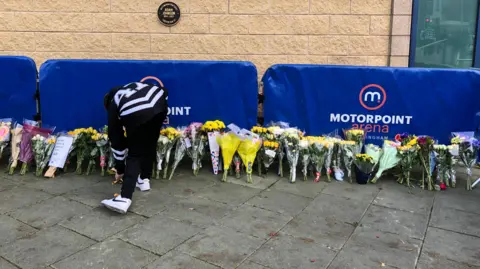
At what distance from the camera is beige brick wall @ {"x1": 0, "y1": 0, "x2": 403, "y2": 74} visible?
6.71 m

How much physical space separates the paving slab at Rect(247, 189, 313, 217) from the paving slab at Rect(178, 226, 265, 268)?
66cm

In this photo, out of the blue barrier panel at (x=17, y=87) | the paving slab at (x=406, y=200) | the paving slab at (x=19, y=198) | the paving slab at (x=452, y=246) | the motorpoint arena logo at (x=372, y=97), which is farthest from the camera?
the blue barrier panel at (x=17, y=87)

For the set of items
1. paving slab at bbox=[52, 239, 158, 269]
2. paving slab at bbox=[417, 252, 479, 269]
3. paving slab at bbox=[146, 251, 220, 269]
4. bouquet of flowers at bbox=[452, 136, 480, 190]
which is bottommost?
paving slab at bbox=[417, 252, 479, 269]

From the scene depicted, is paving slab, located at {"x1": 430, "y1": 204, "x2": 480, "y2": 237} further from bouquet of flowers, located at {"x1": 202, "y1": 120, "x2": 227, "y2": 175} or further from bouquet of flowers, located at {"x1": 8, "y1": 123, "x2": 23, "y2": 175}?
bouquet of flowers, located at {"x1": 8, "y1": 123, "x2": 23, "y2": 175}

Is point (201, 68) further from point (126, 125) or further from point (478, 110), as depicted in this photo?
point (478, 110)

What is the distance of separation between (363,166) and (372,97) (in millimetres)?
974

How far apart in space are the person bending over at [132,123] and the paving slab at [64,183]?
0.80 metres

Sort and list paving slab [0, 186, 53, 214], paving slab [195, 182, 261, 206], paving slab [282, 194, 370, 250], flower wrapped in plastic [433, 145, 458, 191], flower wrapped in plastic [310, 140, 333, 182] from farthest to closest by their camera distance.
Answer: flower wrapped in plastic [310, 140, 333, 182] → flower wrapped in plastic [433, 145, 458, 191] → paving slab [195, 182, 261, 206] → paving slab [0, 186, 53, 214] → paving slab [282, 194, 370, 250]

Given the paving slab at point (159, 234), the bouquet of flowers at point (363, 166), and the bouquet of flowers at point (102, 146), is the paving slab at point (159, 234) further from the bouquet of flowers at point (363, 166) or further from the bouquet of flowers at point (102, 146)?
the bouquet of flowers at point (363, 166)

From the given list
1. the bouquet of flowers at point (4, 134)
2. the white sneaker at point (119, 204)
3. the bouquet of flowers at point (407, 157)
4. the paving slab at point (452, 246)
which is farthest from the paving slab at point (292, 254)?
the bouquet of flowers at point (4, 134)

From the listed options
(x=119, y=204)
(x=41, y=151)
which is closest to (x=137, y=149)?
(x=119, y=204)

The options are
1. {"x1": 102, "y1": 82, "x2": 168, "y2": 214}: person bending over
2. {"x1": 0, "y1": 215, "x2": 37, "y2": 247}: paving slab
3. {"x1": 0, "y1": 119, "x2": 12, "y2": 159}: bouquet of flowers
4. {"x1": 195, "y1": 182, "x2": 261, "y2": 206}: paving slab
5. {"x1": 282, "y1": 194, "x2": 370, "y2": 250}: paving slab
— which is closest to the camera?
{"x1": 0, "y1": 215, "x2": 37, "y2": 247}: paving slab

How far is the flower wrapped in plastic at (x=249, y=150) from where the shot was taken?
516cm

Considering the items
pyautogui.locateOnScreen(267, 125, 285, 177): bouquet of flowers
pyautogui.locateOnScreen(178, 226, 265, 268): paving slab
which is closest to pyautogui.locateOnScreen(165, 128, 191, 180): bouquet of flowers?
pyautogui.locateOnScreen(267, 125, 285, 177): bouquet of flowers
